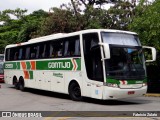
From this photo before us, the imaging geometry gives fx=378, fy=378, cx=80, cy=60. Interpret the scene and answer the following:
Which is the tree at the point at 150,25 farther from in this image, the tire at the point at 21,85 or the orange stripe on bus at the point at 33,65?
the tire at the point at 21,85

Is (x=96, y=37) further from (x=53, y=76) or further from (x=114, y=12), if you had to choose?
(x=114, y=12)

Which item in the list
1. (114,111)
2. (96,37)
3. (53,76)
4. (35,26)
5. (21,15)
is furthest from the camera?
(21,15)

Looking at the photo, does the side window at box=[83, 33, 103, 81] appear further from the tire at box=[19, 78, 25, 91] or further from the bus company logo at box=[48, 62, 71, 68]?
the tire at box=[19, 78, 25, 91]

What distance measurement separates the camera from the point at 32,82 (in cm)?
2222

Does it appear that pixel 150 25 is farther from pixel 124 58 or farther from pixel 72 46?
pixel 124 58

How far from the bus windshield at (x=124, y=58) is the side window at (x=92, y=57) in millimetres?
428

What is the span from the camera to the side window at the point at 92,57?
15.9 m

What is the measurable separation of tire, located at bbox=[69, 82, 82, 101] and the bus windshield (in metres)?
2.48

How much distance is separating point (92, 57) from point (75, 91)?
2235 mm

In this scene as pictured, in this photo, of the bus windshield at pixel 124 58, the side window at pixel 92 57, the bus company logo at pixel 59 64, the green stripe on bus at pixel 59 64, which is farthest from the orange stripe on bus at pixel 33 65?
the bus windshield at pixel 124 58

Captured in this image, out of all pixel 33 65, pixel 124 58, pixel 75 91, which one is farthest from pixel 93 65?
pixel 33 65

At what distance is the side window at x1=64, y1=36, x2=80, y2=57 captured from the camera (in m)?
17.3

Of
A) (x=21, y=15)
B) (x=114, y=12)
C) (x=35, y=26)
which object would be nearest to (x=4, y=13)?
(x=21, y=15)

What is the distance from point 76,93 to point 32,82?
17.4ft
